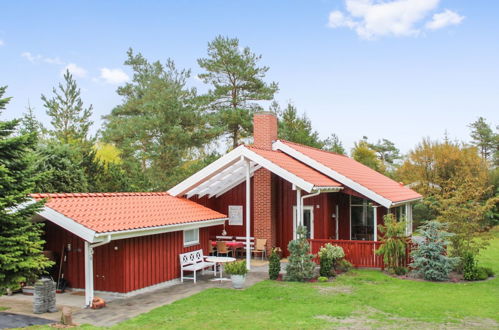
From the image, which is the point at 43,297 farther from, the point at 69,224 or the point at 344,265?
the point at 344,265

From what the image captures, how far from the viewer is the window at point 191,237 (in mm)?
15430

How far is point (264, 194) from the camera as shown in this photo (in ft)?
60.8

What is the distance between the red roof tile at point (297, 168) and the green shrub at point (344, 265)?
272cm

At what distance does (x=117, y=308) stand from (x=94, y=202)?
3709 mm

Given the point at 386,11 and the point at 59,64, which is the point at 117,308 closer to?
the point at 386,11

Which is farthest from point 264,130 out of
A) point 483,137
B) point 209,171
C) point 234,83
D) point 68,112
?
point 483,137

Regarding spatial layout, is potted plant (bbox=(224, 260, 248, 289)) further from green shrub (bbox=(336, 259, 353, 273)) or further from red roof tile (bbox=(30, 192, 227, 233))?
green shrub (bbox=(336, 259, 353, 273))

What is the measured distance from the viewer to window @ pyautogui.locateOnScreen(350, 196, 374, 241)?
19641 millimetres

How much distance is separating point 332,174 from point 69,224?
10.4m

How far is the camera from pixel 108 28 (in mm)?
22609

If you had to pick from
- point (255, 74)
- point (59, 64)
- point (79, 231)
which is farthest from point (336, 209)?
point (59, 64)

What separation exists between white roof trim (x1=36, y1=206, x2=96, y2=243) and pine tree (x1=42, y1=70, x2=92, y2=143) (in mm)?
20731

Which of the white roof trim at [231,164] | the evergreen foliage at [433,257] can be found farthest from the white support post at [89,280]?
the evergreen foliage at [433,257]

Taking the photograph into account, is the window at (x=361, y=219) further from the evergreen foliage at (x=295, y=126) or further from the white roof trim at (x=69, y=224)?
the evergreen foliage at (x=295, y=126)
